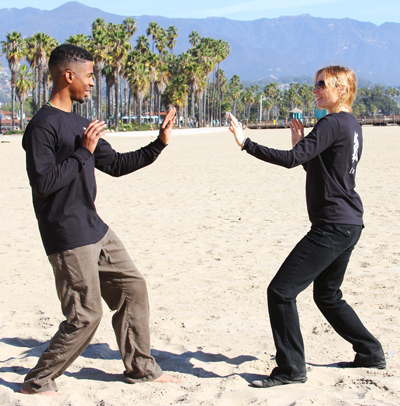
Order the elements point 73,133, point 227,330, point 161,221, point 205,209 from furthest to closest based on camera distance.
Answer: point 205,209 < point 161,221 < point 227,330 < point 73,133

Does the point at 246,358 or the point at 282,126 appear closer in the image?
the point at 246,358

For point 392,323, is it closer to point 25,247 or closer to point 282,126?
point 25,247

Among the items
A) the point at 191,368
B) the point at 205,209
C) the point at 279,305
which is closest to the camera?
the point at 279,305

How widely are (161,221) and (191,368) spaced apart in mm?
5112

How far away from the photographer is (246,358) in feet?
12.0

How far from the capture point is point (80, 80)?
9.82 feet

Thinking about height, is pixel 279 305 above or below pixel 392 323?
above

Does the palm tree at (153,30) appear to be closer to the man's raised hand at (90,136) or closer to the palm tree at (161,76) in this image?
the palm tree at (161,76)

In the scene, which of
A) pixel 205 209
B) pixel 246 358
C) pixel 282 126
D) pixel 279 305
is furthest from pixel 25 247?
pixel 282 126

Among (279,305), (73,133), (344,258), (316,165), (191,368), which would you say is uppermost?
(73,133)

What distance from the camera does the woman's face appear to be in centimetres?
319

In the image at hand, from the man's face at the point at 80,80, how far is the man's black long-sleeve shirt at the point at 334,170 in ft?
3.32

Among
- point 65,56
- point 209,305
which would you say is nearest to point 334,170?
point 65,56

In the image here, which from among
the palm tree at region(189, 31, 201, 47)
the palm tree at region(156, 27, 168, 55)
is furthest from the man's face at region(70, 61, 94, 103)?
the palm tree at region(189, 31, 201, 47)
